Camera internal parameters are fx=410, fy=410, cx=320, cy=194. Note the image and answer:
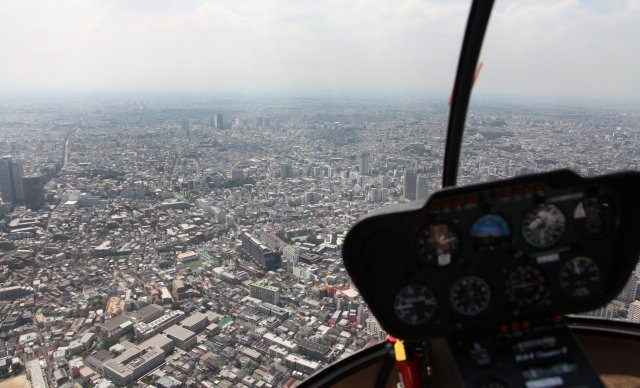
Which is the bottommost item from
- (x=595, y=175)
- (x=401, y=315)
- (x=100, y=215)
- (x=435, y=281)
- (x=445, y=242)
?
(x=100, y=215)

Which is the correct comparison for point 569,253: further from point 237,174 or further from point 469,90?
point 237,174

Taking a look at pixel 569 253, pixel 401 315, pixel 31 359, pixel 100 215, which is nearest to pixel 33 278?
pixel 31 359

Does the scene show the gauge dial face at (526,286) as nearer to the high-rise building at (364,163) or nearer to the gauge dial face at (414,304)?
the gauge dial face at (414,304)

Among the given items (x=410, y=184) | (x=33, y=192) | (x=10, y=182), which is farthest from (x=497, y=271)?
(x=33, y=192)

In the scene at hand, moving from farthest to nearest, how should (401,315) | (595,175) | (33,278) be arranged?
1. (33,278)
2. (401,315)
3. (595,175)

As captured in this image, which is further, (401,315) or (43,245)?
(43,245)

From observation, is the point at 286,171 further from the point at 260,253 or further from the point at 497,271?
the point at 497,271
